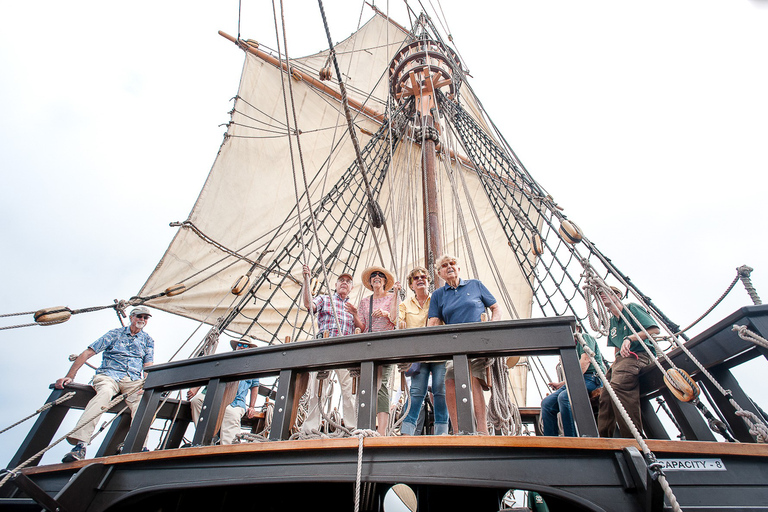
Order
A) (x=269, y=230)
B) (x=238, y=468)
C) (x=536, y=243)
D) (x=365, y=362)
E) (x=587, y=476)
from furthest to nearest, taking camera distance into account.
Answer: (x=269, y=230) → (x=536, y=243) → (x=365, y=362) → (x=238, y=468) → (x=587, y=476)

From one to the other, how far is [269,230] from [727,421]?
821cm

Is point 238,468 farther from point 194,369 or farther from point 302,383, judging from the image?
point 194,369

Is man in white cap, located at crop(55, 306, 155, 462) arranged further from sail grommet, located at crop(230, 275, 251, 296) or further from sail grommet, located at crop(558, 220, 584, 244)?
sail grommet, located at crop(558, 220, 584, 244)

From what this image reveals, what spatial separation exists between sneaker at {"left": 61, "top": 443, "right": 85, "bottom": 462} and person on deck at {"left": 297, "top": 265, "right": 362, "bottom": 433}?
119cm

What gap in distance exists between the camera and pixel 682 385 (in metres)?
1.53

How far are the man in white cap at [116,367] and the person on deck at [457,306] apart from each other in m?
1.98

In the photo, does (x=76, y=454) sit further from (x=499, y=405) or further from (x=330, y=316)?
(x=499, y=405)

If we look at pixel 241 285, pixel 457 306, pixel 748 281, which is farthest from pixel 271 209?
pixel 748 281

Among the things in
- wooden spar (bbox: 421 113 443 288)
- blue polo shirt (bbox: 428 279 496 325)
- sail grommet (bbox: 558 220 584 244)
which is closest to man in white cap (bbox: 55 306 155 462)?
blue polo shirt (bbox: 428 279 496 325)

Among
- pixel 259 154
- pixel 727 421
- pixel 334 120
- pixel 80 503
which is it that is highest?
pixel 334 120

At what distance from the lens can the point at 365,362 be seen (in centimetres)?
161

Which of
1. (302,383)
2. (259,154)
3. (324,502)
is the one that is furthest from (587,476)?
(259,154)

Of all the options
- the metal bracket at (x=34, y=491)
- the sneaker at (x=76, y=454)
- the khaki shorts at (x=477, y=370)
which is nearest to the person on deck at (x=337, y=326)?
the khaki shorts at (x=477, y=370)

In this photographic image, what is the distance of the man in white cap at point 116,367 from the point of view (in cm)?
260
